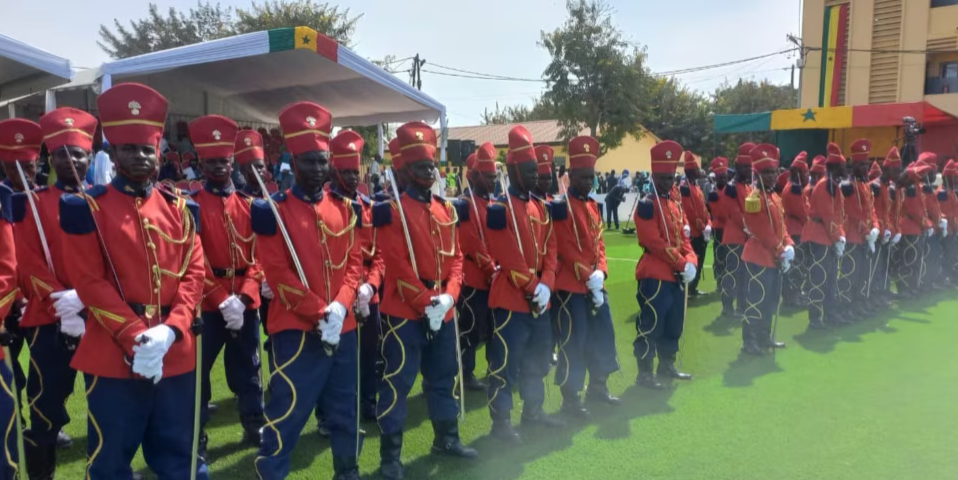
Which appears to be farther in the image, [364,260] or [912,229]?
[912,229]

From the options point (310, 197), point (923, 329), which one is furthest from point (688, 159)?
point (310, 197)

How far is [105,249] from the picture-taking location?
9.78 feet

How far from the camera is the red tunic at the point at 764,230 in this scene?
6926 mm

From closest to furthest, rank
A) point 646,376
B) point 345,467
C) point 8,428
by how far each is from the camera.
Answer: point 8,428
point 345,467
point 646,376

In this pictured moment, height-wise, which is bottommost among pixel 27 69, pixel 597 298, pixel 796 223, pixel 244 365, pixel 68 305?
pixel 244 365

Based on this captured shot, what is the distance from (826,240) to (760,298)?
1.98m

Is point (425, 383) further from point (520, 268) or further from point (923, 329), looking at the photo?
point (923, 329)

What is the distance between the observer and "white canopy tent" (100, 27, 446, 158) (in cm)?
988

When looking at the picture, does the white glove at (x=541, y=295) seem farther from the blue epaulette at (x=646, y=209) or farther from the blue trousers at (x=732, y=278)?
the blue trousers at (x=732, y=278)

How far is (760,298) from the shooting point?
696cm

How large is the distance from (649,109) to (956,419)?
24.9m

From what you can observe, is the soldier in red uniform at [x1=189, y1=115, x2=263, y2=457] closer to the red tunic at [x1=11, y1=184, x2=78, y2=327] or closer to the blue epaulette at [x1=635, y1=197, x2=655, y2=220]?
the red tunic at [x1=11, y1=184, x2=78, y2=327]

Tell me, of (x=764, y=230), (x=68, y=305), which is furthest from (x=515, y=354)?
(x=764, y=230)

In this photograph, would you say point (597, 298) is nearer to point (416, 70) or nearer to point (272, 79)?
point (272, 79)
